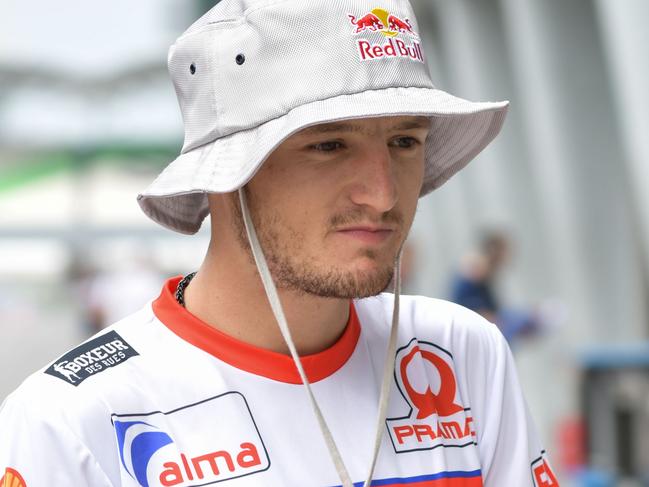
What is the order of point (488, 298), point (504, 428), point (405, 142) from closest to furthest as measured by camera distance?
point (405, 142)
point (504, 428)
point (488, 298)

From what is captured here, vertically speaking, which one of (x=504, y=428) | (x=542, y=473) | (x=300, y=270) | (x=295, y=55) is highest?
(x=295, y=55)

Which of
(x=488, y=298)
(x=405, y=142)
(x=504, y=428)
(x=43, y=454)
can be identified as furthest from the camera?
(x=488, y=298)

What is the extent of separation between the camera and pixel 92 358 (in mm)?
2096

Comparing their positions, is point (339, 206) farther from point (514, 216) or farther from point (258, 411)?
point (514, 216)

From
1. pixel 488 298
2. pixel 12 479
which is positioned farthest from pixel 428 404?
pixel 488 298

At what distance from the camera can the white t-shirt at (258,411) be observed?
1.97m

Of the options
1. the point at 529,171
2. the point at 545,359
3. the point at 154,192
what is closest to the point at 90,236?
the point at 529,171

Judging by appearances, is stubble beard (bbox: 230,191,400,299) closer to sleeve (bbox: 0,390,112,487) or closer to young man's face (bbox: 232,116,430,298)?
young man's face (bbox: 232,116,430,298)

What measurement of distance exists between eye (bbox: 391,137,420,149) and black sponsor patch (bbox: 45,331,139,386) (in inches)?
23.1

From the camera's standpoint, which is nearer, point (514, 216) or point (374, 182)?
point (374, 182)

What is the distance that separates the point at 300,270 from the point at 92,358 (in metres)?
0.39

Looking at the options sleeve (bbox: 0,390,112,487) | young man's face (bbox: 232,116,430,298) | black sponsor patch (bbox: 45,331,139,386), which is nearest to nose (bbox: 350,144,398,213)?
young man's face (bbox: 232,116,430,298)

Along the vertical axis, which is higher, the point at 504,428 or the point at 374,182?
the point at 374,182

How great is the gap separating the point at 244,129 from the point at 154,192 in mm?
204
